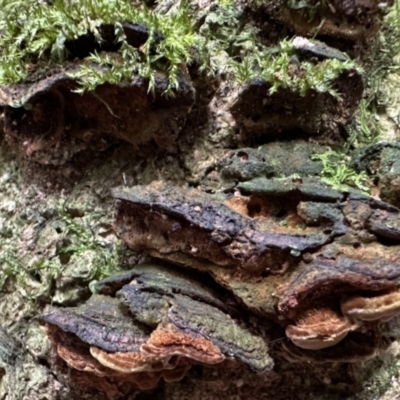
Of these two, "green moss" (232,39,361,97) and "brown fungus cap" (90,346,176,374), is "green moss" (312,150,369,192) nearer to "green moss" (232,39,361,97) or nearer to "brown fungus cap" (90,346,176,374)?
"green moss" (232,39,361,97)

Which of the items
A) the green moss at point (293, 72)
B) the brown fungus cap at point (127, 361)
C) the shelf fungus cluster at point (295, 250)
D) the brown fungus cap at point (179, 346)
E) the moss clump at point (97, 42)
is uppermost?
the green moss at point (293, 72)

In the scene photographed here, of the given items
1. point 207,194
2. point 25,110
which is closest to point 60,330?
point 207,194

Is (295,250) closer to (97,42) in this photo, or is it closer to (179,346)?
(179,346)

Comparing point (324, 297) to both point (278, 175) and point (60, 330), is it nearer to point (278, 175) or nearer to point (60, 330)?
point (278, 175)

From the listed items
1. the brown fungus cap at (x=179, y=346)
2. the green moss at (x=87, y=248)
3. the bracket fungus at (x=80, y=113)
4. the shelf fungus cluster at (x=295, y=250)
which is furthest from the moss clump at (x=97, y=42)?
the brown fungus cap at (x=179, y=346)

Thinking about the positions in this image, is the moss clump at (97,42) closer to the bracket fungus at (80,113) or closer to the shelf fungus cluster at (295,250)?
the bracket fungus at (80,113)
